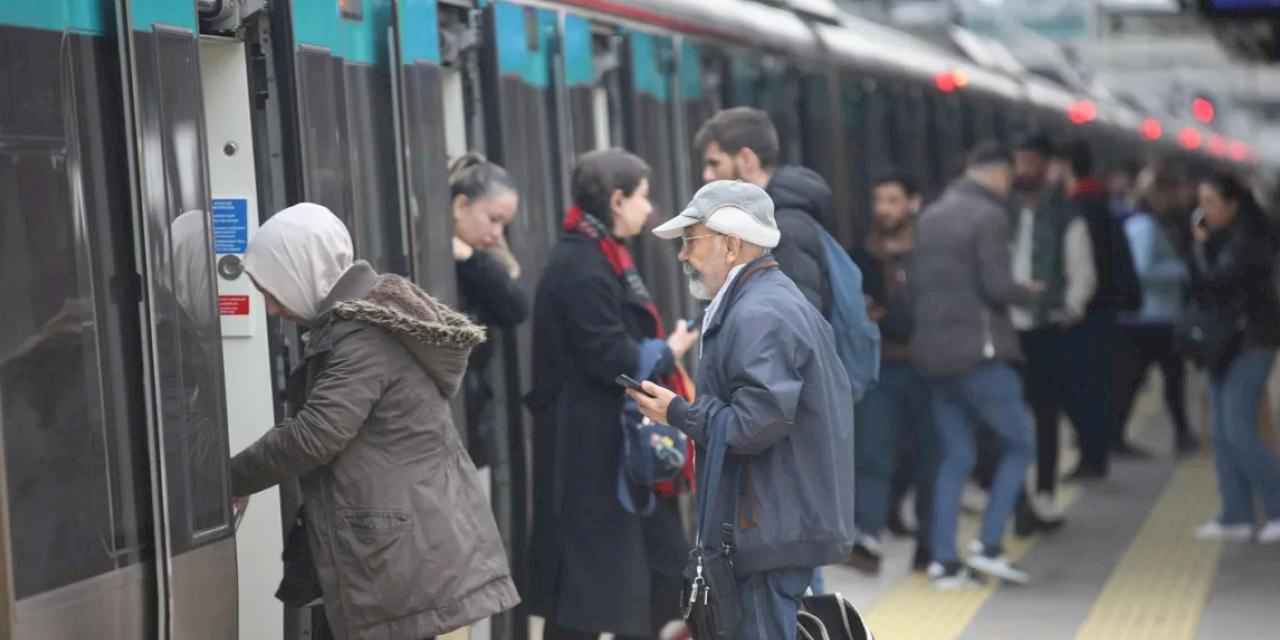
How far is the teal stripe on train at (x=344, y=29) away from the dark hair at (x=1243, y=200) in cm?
542

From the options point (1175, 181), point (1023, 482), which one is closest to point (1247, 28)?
point (1175, 181)

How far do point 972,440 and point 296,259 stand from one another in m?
5.07

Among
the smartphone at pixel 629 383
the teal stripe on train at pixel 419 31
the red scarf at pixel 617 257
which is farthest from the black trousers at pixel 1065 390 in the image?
the smartphone at pixel 629 383

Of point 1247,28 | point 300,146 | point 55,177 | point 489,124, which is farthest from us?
point 1247,28

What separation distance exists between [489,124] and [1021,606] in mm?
3082

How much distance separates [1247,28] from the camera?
15.1 metres

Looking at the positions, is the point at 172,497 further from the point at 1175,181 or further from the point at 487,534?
the point at 1175,181

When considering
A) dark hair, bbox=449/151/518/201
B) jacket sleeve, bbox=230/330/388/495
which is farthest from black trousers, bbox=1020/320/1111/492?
Result: jacket sleeve, bbox=230/330/388/495

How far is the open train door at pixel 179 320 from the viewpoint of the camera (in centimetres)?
489

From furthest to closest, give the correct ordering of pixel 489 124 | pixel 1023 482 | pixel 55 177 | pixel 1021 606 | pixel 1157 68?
pixel 1157 68
pixel 1023 482
pixel 1021 606
pixel 489 124
pixel 55 177

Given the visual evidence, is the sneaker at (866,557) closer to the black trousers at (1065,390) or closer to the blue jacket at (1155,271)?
the black trousers at (1065,390)

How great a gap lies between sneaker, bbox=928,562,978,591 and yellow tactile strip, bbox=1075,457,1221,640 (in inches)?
22.0

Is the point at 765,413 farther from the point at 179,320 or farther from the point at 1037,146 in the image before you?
the point at 1037,146

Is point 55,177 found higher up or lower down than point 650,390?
higher up
